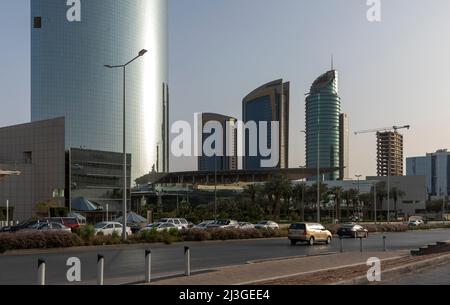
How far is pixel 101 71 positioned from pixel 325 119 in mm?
52211

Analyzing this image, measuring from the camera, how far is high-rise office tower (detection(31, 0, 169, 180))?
391ft

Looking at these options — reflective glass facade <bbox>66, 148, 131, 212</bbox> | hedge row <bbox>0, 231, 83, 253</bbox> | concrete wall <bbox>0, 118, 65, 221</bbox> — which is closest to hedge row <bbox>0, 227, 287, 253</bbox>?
hedge row <bbox>0, 231, 83, 253</bbox>

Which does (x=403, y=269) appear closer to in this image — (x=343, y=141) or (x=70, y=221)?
(x=70, y=221)

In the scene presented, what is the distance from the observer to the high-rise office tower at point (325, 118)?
99750 mm

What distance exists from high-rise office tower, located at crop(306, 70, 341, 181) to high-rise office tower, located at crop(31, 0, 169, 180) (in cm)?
4151

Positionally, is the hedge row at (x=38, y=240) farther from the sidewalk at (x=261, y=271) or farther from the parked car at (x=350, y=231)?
the parked car at (x=350, y=231)

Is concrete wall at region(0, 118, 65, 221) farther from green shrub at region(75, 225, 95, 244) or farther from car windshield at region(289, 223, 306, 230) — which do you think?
car windshield at region(289, 223, 306, 230)

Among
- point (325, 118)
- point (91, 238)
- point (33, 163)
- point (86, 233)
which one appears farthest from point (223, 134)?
point (91, 238)

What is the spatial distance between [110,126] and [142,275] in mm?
123461

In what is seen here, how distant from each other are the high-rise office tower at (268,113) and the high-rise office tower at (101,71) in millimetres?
26682

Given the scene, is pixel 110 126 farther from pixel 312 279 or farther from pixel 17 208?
pixel 312 279
